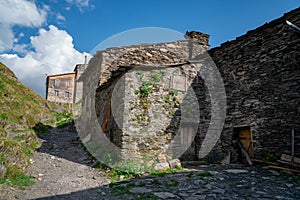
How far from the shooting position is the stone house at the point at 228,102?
24.1 feet

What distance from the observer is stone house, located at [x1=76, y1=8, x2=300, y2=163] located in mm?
7355

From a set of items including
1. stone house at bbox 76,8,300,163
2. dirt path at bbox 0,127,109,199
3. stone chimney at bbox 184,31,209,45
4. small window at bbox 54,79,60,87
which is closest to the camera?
dirt path at bbox 0,127,109,199

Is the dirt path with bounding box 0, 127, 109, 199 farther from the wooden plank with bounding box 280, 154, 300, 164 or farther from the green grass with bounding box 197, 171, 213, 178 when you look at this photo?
the wooden plank with bounding box 280, 154, 300, 164

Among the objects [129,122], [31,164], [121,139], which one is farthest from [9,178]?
[129,122]

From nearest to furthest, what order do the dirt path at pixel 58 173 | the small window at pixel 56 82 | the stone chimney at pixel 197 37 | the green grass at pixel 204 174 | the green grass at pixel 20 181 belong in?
the dirt path at pixel 58 173 → the green grass at pixel 20 181 → the green grass at pixel 204 174 → the stone chimney at pixel 197 37 → the small window at pixel 56 82

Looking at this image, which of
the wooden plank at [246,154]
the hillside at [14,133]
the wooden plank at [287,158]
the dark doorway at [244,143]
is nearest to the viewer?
the hillside at [14,133]

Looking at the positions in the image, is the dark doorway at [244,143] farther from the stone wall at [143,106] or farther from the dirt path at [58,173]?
the dirt path at [58,173]

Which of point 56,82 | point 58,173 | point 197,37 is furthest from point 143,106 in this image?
point 56,82

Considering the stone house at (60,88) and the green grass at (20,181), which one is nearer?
the green grass at (20,181)

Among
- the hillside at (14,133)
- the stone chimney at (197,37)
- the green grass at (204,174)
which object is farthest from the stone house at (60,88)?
the green grass at (204,174)

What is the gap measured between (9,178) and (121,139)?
10.6 feet

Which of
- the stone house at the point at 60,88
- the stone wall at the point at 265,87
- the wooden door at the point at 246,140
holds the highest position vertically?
the stone house at the point at 60,88

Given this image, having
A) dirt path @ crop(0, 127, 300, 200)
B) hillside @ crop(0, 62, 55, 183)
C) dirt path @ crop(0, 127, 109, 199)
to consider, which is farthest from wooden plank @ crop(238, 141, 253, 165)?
hillside @ crop(0, 62, 55, 183)

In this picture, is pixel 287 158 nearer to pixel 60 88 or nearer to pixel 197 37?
pixel 197 37
